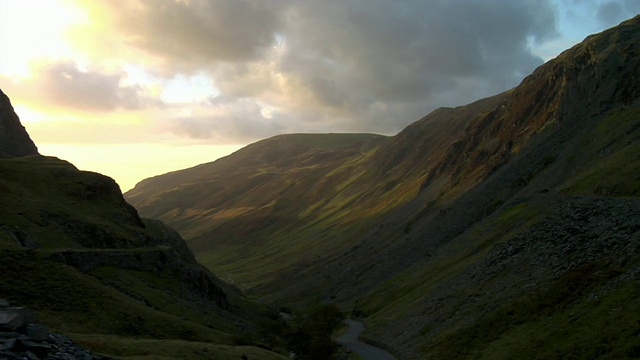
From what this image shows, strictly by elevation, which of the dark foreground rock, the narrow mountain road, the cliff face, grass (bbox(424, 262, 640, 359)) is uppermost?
the cliff face

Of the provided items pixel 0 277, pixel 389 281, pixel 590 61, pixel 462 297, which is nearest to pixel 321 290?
pixel 389 281

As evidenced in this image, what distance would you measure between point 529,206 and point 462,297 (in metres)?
33.7

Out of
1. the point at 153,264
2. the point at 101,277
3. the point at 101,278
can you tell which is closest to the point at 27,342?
the point at 101,278

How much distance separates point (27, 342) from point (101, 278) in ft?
134

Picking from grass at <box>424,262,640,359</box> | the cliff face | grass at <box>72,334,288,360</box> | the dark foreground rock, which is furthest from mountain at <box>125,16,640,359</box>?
the cliff face

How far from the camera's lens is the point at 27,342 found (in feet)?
101

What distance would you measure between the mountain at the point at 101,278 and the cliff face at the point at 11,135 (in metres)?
30.3

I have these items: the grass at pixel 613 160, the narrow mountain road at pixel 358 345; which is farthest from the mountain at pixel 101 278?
the grass at pixel 613 160

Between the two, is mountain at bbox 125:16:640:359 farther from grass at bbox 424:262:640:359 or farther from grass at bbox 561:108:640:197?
grass at bbox 561:108:640:197

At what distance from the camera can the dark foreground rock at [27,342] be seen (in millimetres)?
29844

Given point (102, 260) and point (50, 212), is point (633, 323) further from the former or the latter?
point (50, 212)

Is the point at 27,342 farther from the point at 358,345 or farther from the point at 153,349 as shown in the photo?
the point at 358,345

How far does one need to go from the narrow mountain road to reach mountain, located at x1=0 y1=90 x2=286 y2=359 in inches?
677

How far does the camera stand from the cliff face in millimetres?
137250
